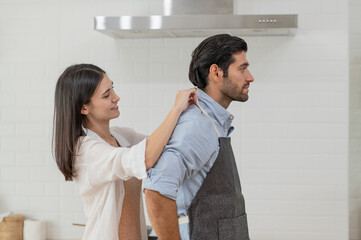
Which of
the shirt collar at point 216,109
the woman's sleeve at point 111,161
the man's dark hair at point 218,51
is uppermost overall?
the man's dark hair at point 218,51

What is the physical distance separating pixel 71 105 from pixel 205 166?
67 cm

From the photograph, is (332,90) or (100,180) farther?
(332,90)

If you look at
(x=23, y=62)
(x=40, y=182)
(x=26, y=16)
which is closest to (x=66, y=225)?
(x=40, y=182)

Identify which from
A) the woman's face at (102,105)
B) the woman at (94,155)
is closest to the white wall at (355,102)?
the woman at (94,155)

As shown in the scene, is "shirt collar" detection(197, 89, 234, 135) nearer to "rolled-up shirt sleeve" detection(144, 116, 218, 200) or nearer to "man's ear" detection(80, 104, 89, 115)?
"rolled-up shirt sleeve" detection(144, 116, 218, 200)

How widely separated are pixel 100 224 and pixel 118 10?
6.06ft

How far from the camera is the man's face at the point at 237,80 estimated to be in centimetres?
180

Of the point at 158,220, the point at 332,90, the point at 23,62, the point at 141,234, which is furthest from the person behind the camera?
the point at 23,62

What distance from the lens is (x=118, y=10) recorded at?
137 inches

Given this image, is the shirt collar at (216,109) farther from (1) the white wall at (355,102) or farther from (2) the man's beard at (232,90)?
(1) the white wall at (355,102)

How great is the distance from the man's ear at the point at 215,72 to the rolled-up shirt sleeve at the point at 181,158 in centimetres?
18

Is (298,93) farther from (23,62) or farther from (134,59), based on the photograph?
(23,62)

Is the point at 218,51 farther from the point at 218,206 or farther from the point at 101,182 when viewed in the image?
the point at 101,182

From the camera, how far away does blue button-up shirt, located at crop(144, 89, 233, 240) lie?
1.62m
